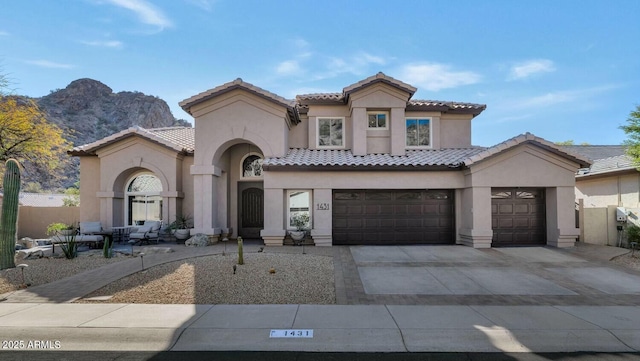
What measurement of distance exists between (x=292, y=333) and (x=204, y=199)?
1020 centimetres

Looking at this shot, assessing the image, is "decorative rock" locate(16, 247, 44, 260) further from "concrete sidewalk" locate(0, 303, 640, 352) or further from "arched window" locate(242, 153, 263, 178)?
"arched window" locate(242, 153, 263, 178)

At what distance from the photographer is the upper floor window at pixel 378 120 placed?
16.2 m

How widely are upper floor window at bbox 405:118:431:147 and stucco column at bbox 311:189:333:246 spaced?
5.66 m

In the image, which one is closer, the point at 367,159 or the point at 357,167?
the point at 357,167

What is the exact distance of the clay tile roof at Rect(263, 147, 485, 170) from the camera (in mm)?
13953

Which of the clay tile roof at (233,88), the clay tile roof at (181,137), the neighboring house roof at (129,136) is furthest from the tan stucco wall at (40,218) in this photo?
the clay tile roof at (233,88)

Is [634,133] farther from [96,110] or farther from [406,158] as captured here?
[96,110]

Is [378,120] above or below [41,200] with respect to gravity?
above

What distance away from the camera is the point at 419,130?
55.1 ft

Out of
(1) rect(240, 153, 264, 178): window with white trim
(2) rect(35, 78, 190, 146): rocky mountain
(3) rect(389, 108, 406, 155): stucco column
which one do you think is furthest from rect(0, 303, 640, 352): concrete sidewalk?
(2) rect(35, 78, 190, 146): rocky mountain

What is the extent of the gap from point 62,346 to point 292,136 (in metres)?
12.7

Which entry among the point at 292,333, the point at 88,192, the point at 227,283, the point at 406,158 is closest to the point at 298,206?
A: the point at 406,158

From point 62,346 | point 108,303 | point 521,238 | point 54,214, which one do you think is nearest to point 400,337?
point 62,346

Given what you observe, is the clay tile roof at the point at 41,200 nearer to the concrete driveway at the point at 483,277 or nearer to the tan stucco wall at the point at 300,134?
the tan stucco wall at the point at 300,134
